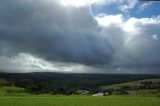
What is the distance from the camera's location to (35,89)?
177000 millimetres
